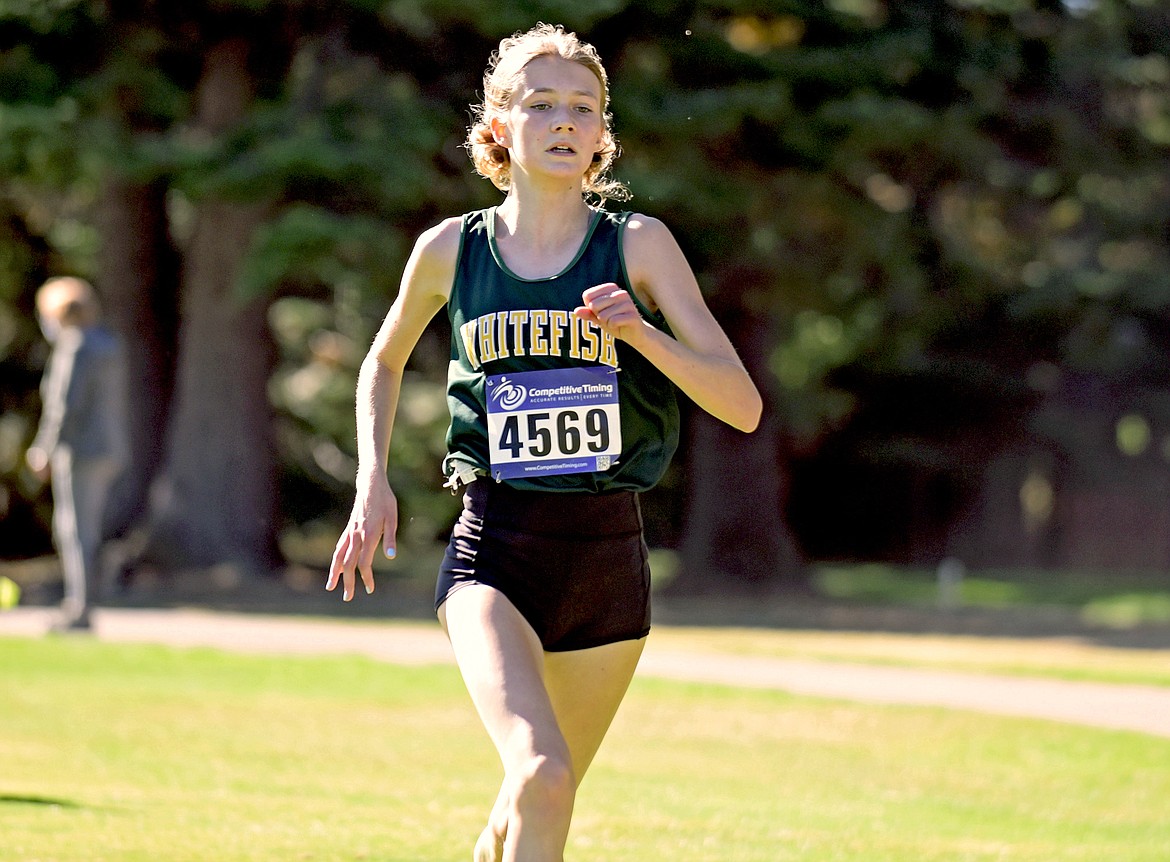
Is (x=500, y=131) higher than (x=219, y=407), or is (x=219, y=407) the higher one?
(x=500, y=131)

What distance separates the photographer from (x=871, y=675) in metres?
11.7

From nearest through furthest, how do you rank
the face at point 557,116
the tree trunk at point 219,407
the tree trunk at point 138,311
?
1. the face at point 557,116
2. the tree trunk at point 219,407
3. the tree trunk at point 138,311

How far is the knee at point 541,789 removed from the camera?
11.9ft

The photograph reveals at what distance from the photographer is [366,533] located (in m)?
4.11

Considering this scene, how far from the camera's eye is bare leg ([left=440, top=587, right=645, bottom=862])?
12.2 feet

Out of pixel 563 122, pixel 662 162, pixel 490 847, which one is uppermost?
pixel 662 162

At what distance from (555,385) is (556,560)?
0.39 metres

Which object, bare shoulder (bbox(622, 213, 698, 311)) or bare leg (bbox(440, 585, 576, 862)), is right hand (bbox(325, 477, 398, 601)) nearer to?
bare leg (bbox(440, 585, 576, 862))

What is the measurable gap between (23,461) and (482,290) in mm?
22923

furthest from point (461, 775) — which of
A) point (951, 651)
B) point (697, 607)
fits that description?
point (697, 607)

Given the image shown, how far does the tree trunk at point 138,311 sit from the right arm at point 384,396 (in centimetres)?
1612

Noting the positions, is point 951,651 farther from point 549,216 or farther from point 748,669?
point 549,216

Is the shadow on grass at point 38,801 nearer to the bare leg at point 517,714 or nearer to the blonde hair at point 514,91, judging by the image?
the bare leg at point 517,714

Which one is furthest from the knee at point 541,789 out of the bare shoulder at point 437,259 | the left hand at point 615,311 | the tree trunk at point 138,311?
the tree trunk at point 138,311
